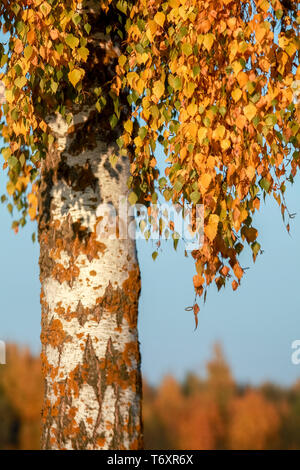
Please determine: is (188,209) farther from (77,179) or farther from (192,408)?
(192,408)

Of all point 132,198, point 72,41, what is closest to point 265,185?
point 132,198

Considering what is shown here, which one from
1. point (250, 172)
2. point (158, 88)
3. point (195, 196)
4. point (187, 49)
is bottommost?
point (195, 196)

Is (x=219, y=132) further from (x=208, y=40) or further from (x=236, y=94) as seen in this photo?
(x=208, y=40)

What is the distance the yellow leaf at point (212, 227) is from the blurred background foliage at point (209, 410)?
34981 mm

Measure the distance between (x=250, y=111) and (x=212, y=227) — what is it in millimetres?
839

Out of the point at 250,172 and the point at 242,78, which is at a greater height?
the point at 242,78

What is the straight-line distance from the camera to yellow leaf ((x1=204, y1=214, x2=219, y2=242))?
14.9 feet

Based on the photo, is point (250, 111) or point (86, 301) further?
point (86, 301)

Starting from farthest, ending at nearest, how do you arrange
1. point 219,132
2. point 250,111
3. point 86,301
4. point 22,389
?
point 22,389 < point 86,301 < point 219,132 < point 250,111

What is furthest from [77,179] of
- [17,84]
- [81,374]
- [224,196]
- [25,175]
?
[25,175]

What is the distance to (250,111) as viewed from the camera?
4.45m

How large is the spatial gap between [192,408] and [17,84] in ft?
213

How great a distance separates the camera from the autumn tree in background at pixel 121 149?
462cm

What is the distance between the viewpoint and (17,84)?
15.4ft
